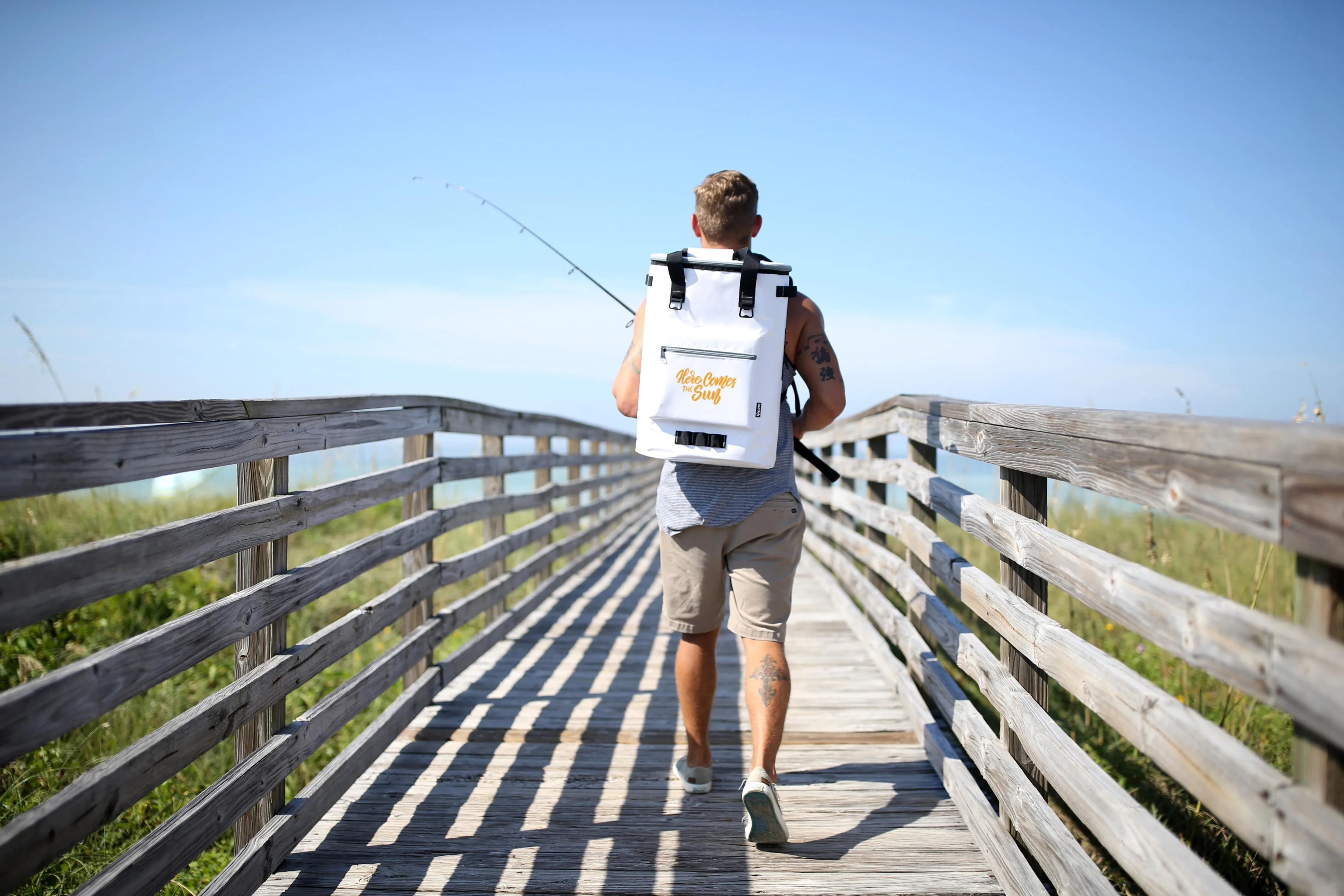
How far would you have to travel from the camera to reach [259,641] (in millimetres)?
2375

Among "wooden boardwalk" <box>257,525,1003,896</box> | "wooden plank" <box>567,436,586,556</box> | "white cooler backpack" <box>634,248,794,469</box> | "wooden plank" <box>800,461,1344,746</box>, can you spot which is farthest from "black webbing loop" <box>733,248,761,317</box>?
"wooden plank" <box>567,436,586,556</box>

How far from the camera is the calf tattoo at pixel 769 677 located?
2564 mm

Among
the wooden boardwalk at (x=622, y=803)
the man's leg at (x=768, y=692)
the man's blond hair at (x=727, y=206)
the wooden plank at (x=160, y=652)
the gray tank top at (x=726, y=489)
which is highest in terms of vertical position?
the man's blond hair at (x=727, y=206)

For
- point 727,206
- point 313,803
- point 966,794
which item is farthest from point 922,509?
point 313,803

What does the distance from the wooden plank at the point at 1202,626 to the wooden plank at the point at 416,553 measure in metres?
2.24

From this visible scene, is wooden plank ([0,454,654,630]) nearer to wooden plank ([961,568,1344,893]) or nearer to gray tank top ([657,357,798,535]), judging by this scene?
gray tank top ([657,357,798,535])

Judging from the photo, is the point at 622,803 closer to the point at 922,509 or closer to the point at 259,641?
the point at 259,641

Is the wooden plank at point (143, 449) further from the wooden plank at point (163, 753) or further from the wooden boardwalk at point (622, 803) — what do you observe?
the wooden boardwalk at point (622, 803)

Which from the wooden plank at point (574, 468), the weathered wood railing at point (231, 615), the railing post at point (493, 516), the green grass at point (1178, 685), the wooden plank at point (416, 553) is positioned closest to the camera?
the weathered wood railing at point (231, 615)

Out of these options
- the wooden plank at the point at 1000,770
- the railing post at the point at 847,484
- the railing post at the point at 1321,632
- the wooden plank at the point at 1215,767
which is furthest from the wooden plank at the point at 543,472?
the railing post at the point at 1321,632

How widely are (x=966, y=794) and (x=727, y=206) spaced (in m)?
1.83

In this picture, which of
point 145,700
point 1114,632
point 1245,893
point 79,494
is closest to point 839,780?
point 1245,893

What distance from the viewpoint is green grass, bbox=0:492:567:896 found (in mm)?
3186

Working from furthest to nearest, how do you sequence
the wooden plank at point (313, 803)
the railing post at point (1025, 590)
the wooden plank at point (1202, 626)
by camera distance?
the railing post at point (1025, 590)
the wooden plank at point (313, 803)
the wooden plank at point (1202, 626)
